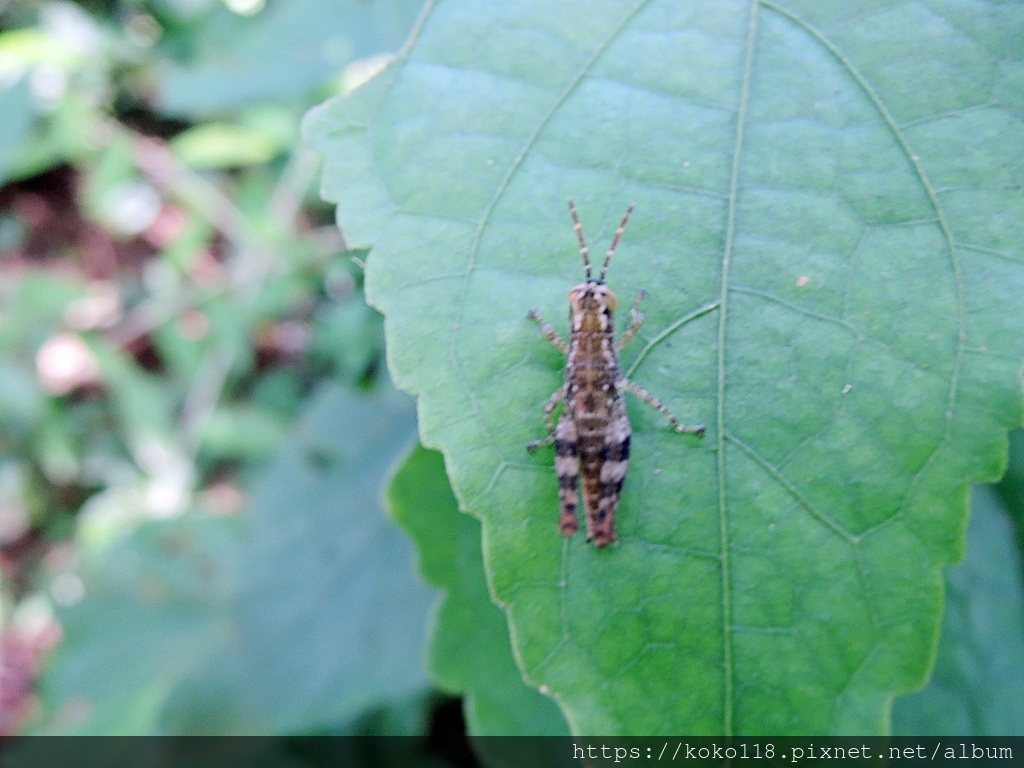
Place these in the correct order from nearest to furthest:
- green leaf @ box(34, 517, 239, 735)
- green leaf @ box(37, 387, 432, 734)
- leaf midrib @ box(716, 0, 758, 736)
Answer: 1. leaf midrib @ box(716, 0, 758, 736)
2. green leaf @ box(37, 387, 432, 734)
3. green leaf @ box(34, 517, 239, 735)

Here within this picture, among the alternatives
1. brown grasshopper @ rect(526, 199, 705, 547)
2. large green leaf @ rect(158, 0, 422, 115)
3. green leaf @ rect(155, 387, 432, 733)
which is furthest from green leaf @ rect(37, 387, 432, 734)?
large green leaf @ rect(158, 0, 422, 115)

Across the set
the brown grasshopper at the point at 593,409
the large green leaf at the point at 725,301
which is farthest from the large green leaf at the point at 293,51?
the brown grasshopper at the point at 593,409

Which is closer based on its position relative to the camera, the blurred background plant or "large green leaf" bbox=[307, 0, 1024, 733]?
"large green leaf" bbox=[307, 0, 1024, 733]

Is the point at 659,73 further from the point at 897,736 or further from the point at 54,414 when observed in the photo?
the point at 54,414

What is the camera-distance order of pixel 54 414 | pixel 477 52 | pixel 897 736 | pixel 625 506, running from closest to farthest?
pixel 625 506, pixel 477 52, pixel 897 736, pixel 54 414

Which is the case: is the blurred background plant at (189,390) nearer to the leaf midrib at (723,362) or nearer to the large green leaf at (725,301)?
the large green leaf at (725,301)

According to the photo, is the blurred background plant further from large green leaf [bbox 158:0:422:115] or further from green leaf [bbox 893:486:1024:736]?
green leaf [bbox 893:486:1024:736]

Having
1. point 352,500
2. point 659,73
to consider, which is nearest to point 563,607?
point 659,73
